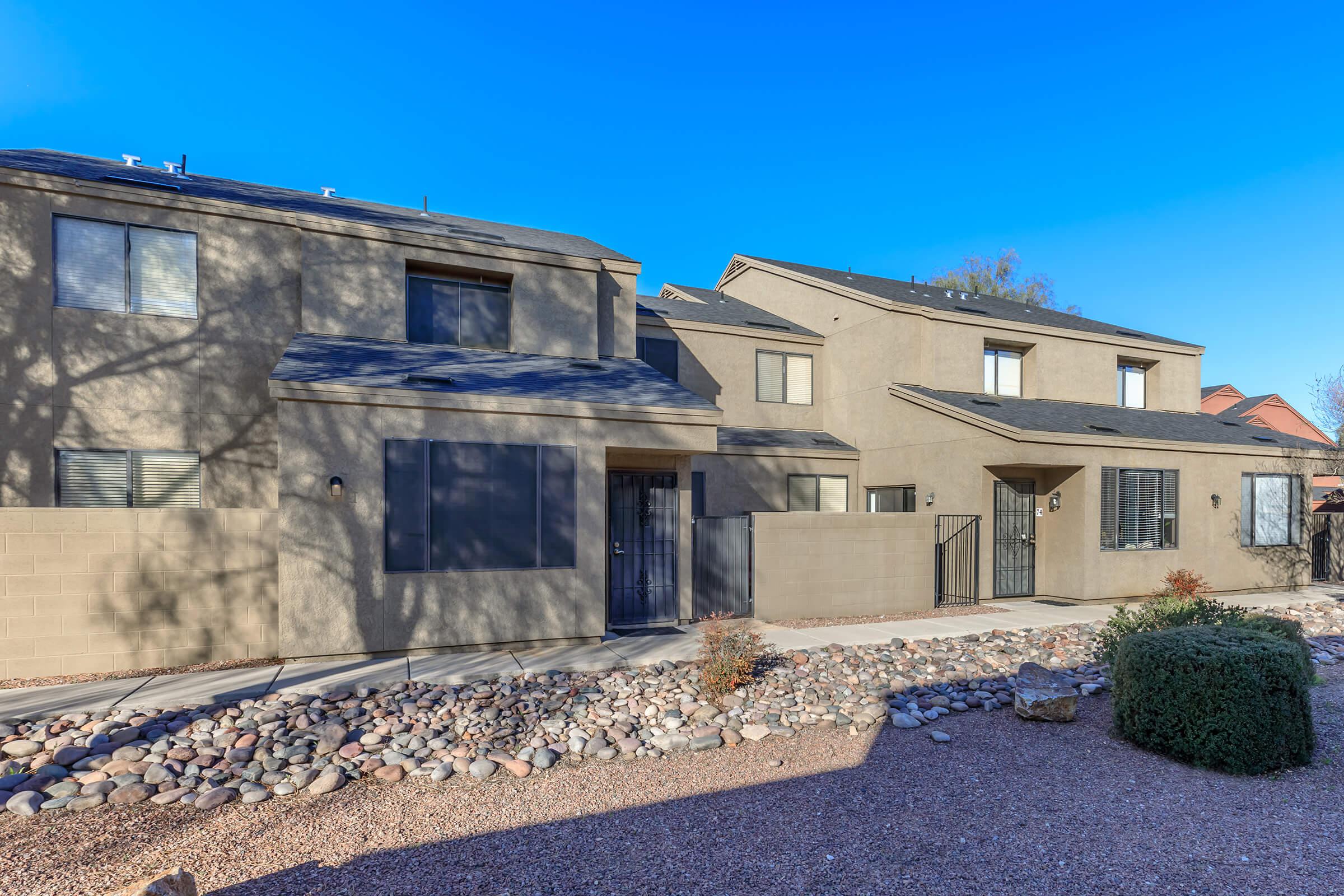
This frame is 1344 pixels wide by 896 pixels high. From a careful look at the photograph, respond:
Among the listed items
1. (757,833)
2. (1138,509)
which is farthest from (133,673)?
(1138,509)

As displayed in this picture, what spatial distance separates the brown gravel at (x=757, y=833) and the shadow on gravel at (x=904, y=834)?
2 centimetres

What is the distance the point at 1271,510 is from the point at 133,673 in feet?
70.1

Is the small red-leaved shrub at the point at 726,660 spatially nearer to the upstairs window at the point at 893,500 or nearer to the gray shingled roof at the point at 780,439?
the gray shingled roof at the point at 780,439

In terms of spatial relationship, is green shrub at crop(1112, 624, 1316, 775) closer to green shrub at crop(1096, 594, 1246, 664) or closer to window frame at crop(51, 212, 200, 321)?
green shrub at crop(1096, 594, 1246, 664)

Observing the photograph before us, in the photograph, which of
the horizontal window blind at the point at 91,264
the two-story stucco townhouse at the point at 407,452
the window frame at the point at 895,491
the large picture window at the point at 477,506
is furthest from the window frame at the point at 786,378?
the horizontal window blind at the point at 91,264

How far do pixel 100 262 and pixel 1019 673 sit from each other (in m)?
12.9

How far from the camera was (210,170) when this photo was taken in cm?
1258

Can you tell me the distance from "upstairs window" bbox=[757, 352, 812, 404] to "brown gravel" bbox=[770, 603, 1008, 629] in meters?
6.97

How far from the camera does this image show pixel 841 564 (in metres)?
11.7

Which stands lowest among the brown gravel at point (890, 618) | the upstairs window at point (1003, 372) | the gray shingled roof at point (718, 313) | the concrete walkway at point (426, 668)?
the brown gravel at point (890, 618)

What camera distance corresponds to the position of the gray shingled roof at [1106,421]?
1378 cm

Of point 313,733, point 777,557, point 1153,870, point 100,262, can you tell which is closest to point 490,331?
point 100,262

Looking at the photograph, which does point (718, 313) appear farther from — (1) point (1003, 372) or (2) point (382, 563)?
(2) point (382, 563)

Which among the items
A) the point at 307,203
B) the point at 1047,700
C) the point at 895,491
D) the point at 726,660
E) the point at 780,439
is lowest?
the point at 1047,700
